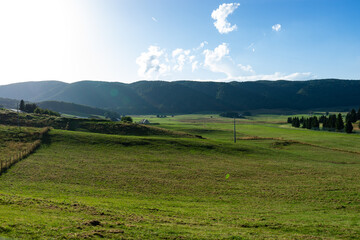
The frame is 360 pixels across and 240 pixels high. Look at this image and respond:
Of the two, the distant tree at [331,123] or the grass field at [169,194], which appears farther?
the distant tree at [331,123]

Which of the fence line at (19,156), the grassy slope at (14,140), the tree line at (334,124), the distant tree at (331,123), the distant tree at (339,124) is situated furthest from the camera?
the distant tree at (331,123)

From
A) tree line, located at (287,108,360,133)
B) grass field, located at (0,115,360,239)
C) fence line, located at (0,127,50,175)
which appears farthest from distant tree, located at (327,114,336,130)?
fence line, located at (0,127,50,175)

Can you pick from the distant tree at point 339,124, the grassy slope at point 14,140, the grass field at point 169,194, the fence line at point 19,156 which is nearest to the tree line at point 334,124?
the distant tree at point 339,124

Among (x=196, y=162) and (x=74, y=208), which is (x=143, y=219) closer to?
(x=74, y=208)

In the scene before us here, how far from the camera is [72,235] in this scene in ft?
46.9

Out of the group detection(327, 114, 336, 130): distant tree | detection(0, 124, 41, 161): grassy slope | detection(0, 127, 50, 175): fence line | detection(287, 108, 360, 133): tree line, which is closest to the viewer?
detection(0, 127, 50, 175): fence line

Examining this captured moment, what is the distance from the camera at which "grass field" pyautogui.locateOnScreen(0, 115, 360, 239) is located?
55.4 feet

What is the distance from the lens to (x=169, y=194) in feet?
99.3

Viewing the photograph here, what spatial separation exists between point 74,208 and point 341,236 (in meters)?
21.7

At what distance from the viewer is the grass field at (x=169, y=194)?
16.9m

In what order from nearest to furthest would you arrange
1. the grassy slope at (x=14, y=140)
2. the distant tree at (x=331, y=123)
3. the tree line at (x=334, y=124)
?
the grassy slope at (x=14, y=140), the tree line at (x=334, y=124), the distant tree at (x=331, y=123)

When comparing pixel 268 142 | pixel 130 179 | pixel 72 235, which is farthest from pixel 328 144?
pixel 72 235

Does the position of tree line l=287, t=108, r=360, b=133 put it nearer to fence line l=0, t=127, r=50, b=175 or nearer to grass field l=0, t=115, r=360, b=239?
grass field l=0, t=115, r=360, b=239

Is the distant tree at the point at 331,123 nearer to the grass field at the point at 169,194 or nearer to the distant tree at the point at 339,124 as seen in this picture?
the distant tree at the point at 339,124
